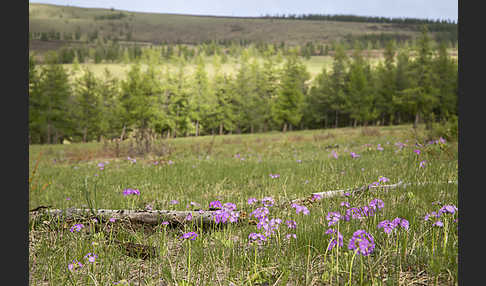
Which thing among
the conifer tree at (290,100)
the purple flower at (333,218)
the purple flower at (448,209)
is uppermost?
the conifer tree at (290,100)

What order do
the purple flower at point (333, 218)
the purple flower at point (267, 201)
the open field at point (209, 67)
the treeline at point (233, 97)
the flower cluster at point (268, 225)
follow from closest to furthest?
the purple flower at point (333, 218)
the flower cluster at point (268, 225)
the purple flower at point (267, 201)
the treeline at point (233, 97)
the open field at point (209, 67)

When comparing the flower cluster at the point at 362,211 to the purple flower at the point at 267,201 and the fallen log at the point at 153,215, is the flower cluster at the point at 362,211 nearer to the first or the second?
the purple flower at the point at 267,201

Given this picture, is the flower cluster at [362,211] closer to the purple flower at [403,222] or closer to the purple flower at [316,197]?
the purple flower at [403,222]

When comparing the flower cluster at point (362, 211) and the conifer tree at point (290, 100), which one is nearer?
the flower cluster at point (362, 211)

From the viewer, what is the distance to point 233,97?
64.8 meters

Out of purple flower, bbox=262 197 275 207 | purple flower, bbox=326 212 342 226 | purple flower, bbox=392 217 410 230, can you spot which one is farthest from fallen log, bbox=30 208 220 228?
purple flower, bbox=392 217 410 230

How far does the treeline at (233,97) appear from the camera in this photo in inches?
1847

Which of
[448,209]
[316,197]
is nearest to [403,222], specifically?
[448,209]

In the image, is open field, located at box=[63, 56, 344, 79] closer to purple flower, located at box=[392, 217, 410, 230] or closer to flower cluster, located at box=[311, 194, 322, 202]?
flower cluster, located at box=[311, 194, 322, 202]

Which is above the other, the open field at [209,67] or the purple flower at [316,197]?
the open field at [209,67]

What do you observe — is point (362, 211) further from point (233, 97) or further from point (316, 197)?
point (233, 97)

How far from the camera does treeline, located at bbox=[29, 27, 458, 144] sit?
154ft

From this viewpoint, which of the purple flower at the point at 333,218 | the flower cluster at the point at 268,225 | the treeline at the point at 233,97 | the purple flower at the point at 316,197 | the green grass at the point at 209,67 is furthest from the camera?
the green grass at the point at 209,67

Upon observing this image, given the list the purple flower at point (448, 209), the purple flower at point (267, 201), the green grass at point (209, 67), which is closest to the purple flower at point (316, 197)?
the purple flower at point (267, 201)
